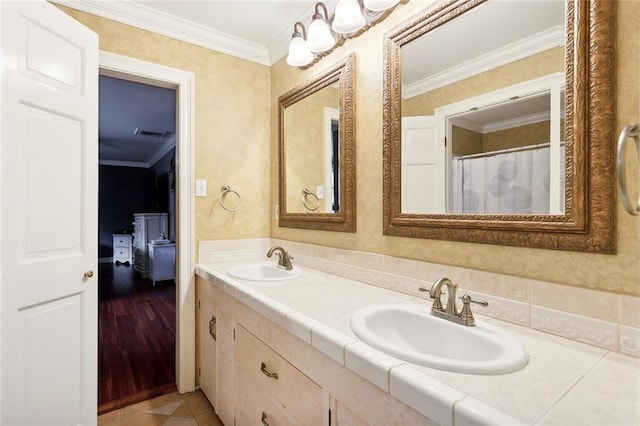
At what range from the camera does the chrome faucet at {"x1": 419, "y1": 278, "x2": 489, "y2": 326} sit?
38.3 inches

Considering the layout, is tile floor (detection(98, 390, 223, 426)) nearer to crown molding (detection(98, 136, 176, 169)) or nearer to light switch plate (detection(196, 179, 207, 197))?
light switch plate (detection(196, 179, 207, 197))

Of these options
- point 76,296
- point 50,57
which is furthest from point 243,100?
point 76,296

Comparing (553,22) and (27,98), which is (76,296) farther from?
(553,22)

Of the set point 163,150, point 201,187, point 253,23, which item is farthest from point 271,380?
point 163,150

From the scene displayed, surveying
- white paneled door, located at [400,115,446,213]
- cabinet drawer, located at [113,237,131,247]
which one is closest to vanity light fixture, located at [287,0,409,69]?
white paneled door, located at [400,115,446,213]

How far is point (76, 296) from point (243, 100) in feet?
5.13

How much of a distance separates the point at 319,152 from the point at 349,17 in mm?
724

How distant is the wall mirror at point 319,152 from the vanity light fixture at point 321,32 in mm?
122

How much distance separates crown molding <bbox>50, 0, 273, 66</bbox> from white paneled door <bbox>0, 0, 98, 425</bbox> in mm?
331

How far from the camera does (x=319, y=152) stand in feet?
6.34

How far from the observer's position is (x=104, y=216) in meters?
7.36

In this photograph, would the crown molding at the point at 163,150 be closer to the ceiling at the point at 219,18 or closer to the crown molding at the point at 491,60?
the ceiling at the point at 219,18

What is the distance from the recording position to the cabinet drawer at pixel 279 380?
38.4 inches

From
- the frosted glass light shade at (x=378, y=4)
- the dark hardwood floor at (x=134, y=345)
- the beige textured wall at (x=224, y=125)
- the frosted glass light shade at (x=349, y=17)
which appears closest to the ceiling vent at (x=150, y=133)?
the dark hardwood floor at (x=134, y=345)
